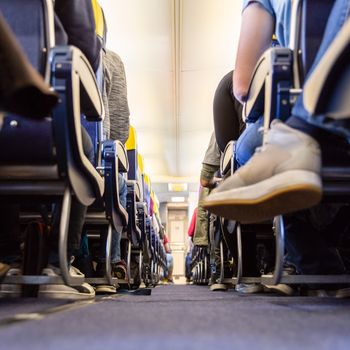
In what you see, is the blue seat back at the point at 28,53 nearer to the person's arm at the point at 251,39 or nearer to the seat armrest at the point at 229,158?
the person's arm at the point at 251,39

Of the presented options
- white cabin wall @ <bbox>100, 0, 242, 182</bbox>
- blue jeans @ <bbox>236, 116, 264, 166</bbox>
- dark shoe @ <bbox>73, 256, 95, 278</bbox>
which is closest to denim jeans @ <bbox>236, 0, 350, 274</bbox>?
blue jeans @ <bbox>236, 116, 264, 166</bbox>

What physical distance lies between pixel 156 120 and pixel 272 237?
14.7 feet

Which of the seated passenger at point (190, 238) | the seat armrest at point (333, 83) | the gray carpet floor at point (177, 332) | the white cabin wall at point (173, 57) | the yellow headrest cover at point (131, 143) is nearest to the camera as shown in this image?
the gray carpet floor at point (177, 332)

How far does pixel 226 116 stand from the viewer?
266cm

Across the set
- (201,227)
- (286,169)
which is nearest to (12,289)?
(286,169)

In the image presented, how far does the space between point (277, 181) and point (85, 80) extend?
63cm

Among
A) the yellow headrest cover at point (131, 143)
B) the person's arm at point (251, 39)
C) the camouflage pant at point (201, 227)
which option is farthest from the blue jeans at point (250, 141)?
the camouflage pant at point (201, 227)

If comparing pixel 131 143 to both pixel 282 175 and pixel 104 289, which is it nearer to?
pixel 104 289

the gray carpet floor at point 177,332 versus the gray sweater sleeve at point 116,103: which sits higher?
the gray sweater sleeve at point 116,103

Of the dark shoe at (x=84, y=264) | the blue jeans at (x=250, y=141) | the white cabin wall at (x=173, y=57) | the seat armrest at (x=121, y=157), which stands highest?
the white cabin wall at (x=173, y=57)

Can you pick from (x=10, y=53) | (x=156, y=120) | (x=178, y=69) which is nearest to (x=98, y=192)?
(x=10, y=53)

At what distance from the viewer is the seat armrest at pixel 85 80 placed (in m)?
1.20

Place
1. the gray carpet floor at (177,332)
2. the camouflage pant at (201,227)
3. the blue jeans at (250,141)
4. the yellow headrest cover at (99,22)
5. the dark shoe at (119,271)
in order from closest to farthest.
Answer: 1. the gray carpet floor at (177,332)
2. the blue jeans at (250,141)
3. the yellow headrest cover at (99,22)
4. the dark shoe at (119,271)
5. the camouflage pant at (201,227)

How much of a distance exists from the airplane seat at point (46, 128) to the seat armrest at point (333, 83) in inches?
24.8
